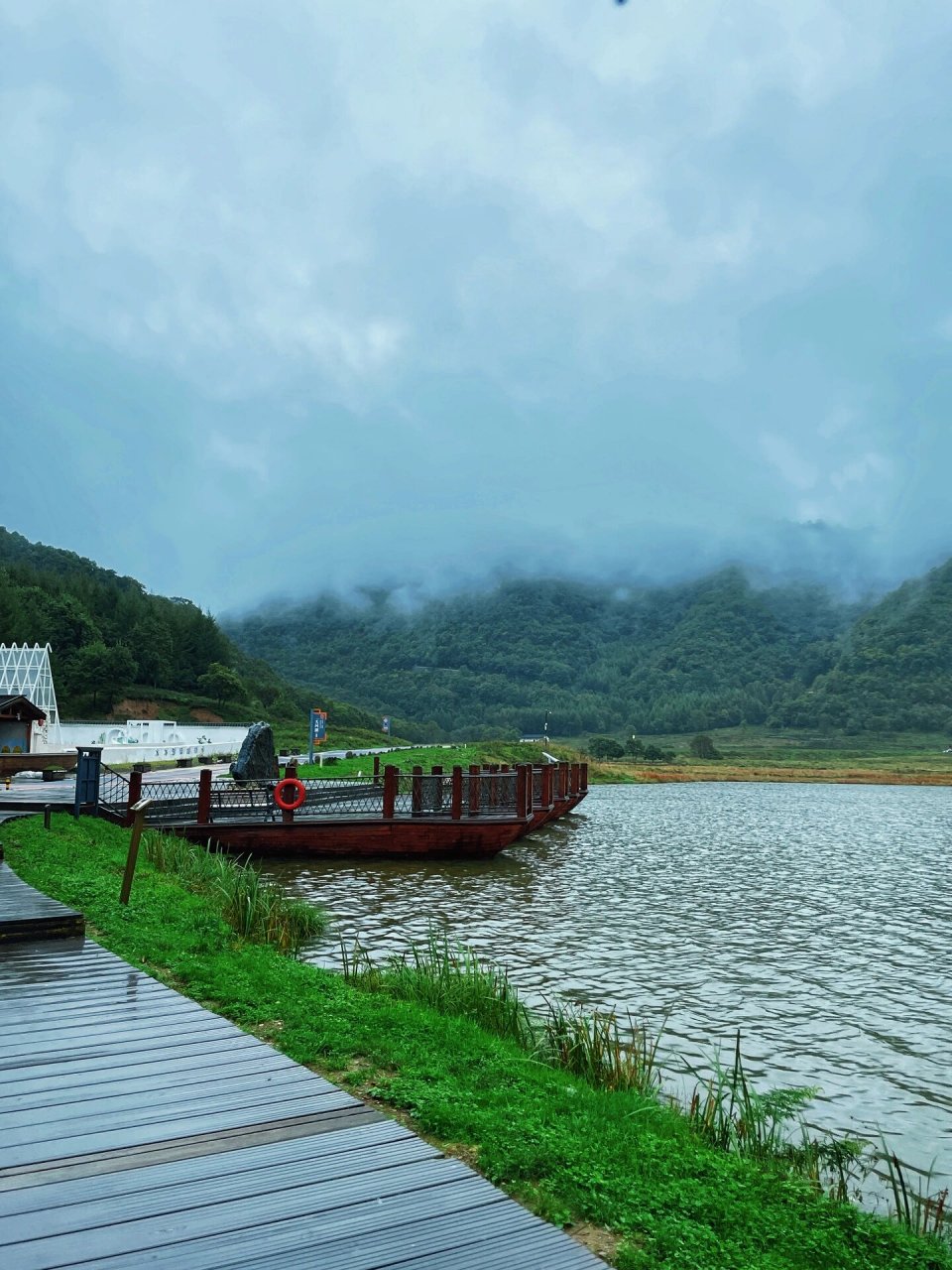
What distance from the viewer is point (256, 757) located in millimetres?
27906

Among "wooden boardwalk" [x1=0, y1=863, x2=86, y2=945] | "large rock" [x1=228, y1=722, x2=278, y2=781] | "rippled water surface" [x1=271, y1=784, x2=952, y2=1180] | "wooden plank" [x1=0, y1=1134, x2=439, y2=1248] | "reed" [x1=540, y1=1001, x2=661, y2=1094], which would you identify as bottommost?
"rippled water surface" [x1=271, y1=784, x2=952, y2=1180]

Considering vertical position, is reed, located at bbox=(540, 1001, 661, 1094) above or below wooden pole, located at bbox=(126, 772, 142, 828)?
below

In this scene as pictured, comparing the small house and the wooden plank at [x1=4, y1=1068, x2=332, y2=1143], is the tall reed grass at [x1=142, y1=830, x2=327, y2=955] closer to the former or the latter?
the wooden plank at [x1=4, y1=1068, x2=332, y2=1143]

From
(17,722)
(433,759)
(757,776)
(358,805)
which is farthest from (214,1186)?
(757,776)

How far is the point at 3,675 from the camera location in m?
61.3

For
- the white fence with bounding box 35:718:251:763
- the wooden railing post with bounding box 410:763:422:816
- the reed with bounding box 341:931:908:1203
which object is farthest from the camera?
the white fence with bounding box 35:718:251:763

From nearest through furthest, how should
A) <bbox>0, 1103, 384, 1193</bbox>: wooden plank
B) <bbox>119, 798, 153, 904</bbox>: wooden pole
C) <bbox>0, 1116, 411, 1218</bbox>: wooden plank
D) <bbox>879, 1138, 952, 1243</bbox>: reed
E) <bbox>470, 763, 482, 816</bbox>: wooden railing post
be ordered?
<bbox>0, 1116, 411, 1218</bbox>: wooden plank < <bbox>0, 1103, 384, 1193</bbox>: wooden plank < <bbox>879, 1138, 952, 1243</bbox>: reed < <bbox>119, 798, 153, 904</bbox>: wooden pole < <bbox>470, 763, 482, 816</bbox>: wooden railing post

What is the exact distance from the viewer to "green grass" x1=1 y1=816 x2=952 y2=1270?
4.11 metres

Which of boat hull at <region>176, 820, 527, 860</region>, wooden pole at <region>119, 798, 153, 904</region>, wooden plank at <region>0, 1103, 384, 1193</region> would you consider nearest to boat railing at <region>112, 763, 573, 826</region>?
boat hull at <region>176, 820, 527, 860</region>

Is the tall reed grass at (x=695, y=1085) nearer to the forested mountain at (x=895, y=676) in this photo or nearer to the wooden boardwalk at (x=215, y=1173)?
the wooden boardwalk at (x=215, y=1173)

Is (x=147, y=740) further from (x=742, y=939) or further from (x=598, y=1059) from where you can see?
(x=598, y=1059)

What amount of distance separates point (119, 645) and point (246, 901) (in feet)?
272

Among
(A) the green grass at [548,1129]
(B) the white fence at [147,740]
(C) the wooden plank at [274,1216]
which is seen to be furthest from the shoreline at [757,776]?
(C) the wooden plank at [274,1216]

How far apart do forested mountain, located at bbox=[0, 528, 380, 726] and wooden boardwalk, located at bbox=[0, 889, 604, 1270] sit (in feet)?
278
